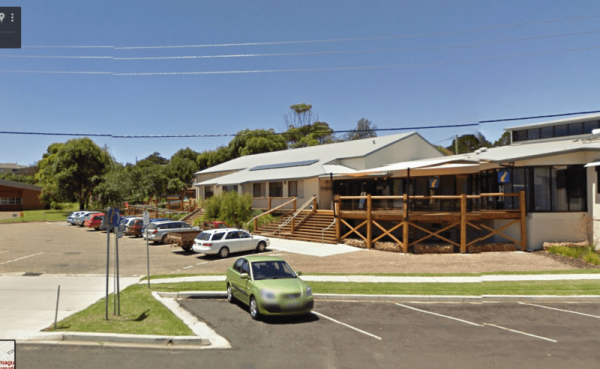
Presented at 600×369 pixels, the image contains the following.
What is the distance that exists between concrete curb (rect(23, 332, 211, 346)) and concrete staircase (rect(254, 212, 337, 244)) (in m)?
17.6

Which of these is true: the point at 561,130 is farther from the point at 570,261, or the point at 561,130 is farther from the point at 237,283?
the point at 237,283

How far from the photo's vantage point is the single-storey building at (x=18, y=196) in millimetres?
72938

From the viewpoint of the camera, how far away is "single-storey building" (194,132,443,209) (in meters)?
34.3

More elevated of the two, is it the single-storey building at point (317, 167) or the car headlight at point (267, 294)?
the single-storey building at point (317, 167)

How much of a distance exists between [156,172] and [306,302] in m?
46.1

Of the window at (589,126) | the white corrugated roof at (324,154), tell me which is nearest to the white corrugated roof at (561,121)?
the window at (589,126)

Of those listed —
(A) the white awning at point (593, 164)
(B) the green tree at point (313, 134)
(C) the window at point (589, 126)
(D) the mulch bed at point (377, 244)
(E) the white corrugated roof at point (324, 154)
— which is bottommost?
(D) the mulch bed at point (377, 244)

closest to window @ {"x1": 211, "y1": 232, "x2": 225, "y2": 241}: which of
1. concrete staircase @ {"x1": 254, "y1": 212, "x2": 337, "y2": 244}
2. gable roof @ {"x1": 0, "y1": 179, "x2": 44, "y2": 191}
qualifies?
concrete staircase @ {"x1": 254, "y1": 212, "x2": 337, "y2": 244}

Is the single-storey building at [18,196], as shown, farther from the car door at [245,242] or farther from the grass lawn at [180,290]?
the grass lawn at [180,290]

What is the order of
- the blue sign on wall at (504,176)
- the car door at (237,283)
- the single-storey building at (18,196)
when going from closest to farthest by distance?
1. the car door at (237,283)
2. the blue sign on wall at (504,176)
3. the single-storey building at (18,196)

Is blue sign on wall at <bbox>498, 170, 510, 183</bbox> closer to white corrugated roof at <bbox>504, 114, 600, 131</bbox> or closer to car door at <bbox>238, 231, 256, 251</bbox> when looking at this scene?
white corrugated roof at <bbox>504, 114, 600, 131</bbox>

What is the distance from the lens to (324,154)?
41.6 metres

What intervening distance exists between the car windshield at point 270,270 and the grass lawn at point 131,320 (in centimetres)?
252

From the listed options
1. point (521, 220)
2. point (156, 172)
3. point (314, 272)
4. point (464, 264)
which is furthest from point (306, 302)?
point (156, 172)
